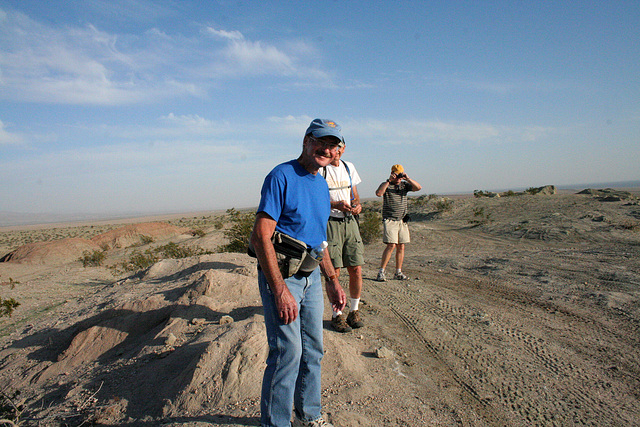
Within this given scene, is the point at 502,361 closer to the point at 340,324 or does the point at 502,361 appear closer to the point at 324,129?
the point at 340,324

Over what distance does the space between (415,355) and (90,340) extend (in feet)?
12.0

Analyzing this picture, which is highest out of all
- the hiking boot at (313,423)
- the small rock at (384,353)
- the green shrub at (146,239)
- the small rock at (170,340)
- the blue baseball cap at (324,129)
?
the blue baseball cap at (324,129)

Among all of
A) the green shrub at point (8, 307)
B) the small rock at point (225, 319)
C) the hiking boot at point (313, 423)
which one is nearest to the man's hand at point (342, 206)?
the small rock at point (225, 319)

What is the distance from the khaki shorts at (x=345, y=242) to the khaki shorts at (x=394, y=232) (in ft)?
6.62

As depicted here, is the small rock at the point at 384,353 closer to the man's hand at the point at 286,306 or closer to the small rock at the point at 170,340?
the man's hand at the point at 286,306

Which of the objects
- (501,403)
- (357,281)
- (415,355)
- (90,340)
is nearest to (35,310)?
(90,340)

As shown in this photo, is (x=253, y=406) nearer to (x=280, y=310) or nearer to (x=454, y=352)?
(x=280, y=310)

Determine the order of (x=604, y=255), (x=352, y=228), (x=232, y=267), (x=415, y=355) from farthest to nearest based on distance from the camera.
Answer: (x=604, y=255) → (x=232, y=267) → (x=352, y=228) → (x=415, y=355)

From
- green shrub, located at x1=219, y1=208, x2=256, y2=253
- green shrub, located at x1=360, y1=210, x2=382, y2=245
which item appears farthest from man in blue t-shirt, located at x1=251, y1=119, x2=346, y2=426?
green shrub, located at x1=360, y1=210, x2=382, y2=245

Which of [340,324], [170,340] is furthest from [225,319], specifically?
[340,324]

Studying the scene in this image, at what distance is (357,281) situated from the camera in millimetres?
4090

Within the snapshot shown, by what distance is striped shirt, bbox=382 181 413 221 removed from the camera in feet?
19.4

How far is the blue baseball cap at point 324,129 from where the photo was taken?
214cm

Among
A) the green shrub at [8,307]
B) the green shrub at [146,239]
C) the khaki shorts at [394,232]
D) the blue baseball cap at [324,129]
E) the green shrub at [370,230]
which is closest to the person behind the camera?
the blue baseball cap at [324,129]
